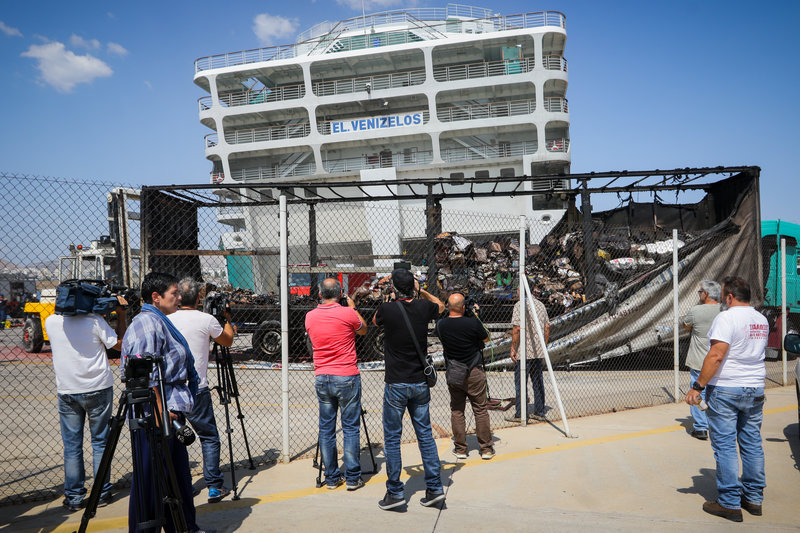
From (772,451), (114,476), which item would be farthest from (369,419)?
(772,451)

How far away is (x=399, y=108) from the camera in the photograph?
93.6 feet

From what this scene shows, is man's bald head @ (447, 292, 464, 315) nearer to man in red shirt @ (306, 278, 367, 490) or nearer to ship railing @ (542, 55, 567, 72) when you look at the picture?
man in red shirt @ (306, 278, 367, 490)

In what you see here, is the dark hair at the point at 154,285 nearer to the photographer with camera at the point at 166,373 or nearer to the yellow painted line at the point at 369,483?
the photographer with camera at the point at 166,373

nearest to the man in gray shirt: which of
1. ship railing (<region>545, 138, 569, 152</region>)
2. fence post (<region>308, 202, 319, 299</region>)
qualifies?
fence post (<region>308, 202, 319, 299</region>)

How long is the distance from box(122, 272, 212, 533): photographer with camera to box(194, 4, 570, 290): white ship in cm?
2113

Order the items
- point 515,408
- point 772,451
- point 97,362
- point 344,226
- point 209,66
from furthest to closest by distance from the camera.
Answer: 1. point 209,66
2. point 344,226
3. point 515,408
4. point 772,451
5. point 97,362

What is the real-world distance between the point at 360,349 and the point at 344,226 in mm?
13452

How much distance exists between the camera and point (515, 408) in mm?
6914

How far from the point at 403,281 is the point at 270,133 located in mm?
26858

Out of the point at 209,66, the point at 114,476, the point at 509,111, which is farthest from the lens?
the point at 209,66

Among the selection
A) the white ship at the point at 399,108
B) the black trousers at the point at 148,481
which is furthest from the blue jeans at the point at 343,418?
the white ship at the point at 399,108

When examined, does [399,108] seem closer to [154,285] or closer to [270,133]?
[270,133]

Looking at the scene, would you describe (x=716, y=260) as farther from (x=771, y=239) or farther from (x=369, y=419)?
(x=369, y=419)

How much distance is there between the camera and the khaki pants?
16.8ft
